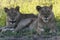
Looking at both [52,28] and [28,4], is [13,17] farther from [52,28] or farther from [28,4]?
[28,4]

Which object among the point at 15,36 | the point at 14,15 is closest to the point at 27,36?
the point at 15,36

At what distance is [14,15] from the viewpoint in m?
11.6

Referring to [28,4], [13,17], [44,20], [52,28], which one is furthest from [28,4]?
[44,20]

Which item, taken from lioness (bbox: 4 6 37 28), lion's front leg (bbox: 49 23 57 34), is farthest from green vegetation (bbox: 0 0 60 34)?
lion's front leg (bbox: 49 23 57 34)

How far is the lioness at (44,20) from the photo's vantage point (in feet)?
35.3

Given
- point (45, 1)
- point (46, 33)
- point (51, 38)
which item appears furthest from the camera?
point (45, 1)

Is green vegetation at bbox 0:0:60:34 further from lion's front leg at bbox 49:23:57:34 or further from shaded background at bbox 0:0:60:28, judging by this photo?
lion's front leg at bbox 49:23:57:34

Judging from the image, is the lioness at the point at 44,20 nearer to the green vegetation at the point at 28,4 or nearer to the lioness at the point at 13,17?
the lioness at the point at 13,17

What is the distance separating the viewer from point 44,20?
10758 millimetres

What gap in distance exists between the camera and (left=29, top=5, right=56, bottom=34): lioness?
10.8m

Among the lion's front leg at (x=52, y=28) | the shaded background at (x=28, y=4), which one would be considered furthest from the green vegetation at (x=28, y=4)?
the lion's front leg at (x=52, y=28)

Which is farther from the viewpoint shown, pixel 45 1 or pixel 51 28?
pixel 45 1

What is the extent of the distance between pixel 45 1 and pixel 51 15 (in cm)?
441

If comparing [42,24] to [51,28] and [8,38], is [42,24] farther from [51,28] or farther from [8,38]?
[8,38]
